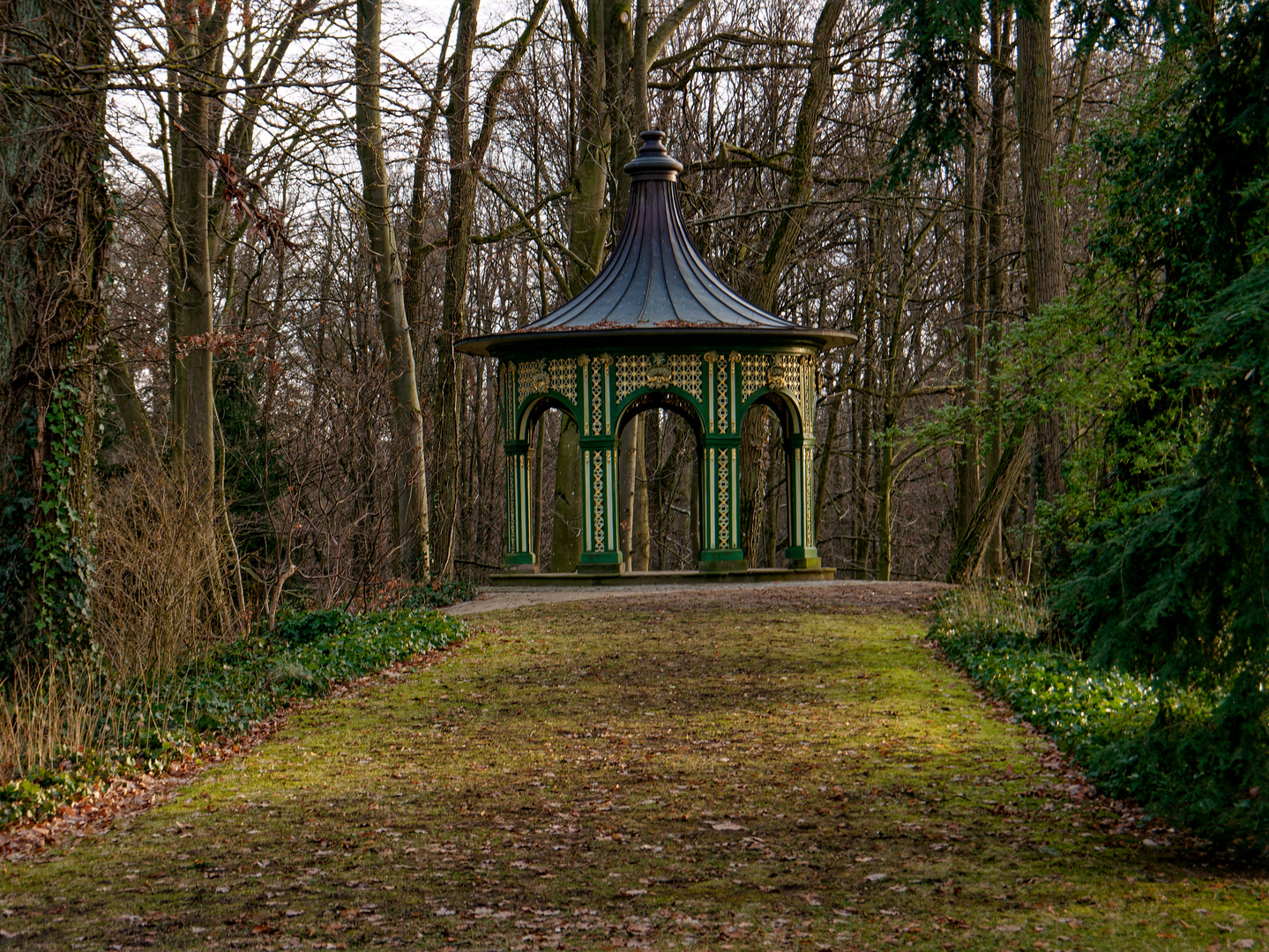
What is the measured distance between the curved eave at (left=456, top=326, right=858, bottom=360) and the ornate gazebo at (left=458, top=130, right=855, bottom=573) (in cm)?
2

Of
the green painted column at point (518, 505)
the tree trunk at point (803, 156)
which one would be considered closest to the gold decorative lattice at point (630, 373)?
the green painted column at point (518, 505)

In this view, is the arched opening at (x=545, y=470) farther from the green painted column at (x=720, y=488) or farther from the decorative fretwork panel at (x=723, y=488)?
the decorative fretwork panel at (x=723, y=488)

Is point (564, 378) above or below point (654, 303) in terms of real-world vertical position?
below

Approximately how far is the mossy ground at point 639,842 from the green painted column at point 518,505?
7.42 metres

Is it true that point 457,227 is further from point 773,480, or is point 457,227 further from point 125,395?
point 773,480

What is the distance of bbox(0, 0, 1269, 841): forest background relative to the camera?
655 cm

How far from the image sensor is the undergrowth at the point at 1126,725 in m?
5.38

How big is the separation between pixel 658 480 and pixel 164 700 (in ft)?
67.0

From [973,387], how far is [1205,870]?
32.5 feet

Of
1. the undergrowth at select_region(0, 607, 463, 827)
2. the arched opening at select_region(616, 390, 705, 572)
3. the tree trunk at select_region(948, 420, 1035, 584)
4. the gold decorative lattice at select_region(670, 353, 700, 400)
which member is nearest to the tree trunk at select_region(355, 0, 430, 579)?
the arched opening at select_region(616, 390, 705, 572)

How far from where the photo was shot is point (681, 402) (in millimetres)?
19859

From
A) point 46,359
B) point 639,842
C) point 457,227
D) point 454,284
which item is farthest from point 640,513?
point 639,842

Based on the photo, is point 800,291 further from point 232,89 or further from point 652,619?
point 232,89

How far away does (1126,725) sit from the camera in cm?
770
